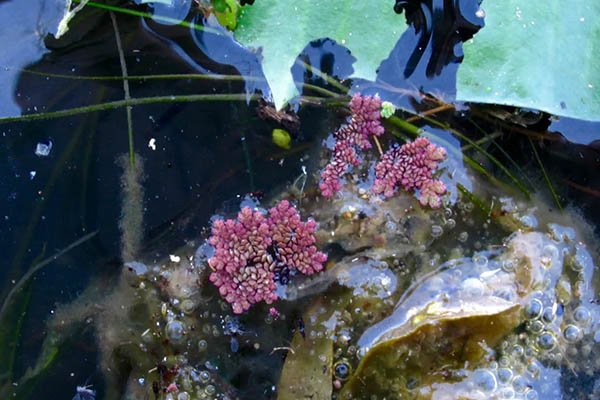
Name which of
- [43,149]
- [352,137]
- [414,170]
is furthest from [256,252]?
[43,149]

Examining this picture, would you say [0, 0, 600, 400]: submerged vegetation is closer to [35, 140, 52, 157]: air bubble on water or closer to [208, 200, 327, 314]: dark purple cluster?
[208, 200, 327, 314]: dark purple cluster

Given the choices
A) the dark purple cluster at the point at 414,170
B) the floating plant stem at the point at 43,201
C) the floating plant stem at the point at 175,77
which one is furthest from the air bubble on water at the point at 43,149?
the dark purple cluster at the point at 414,170

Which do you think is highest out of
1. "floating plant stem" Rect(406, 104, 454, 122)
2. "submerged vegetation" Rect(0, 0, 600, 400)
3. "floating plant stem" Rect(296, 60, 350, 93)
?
"floating plant stem" Rect(296, 60, 350, 93)

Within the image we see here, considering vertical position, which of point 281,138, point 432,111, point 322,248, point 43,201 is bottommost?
point 322,248

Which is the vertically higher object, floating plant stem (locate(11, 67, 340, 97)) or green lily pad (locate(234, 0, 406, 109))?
green lily pad (locate(234, 0, 406, 109))

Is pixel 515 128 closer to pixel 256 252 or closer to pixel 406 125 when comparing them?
pixel 406 125

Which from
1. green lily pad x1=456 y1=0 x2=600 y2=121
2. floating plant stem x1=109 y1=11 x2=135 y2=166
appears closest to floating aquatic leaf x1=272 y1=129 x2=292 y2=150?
floating plant stem x1=109 y1=11 x2=135 y2=166

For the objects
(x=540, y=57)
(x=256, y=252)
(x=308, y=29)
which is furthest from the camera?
(x=256, y=252)
